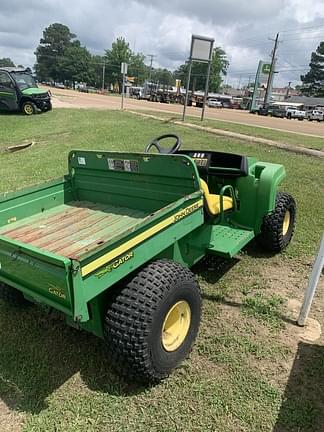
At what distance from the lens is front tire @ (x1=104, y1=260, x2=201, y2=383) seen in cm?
229

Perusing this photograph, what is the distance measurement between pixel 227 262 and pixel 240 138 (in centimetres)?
800

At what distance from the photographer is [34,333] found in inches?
118

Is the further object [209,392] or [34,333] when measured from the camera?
[34,333]

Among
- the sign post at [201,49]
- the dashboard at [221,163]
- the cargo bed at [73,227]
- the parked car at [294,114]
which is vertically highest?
the sign post at [201,49]

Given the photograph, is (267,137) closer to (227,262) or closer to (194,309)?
(227,262)

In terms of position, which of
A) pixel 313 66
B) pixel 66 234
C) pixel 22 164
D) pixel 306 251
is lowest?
pixel 22 164

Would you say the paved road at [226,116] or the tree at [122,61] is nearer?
the paved road at [226,116]

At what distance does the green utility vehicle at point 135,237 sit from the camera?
2.21m

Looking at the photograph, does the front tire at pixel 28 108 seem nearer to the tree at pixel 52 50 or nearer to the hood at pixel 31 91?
the hood at pixel 31 91

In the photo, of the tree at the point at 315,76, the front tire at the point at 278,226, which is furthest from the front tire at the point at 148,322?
the tree at the point at 315,76

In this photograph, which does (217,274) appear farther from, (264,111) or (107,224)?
(264,111)

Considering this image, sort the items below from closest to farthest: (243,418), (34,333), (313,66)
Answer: (243,418), (34,333), (313,66)

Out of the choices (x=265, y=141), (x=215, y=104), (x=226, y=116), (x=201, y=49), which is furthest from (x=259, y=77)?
(x=265, y=141)

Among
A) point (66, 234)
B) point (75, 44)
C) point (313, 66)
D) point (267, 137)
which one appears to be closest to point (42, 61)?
point (75, 44)
